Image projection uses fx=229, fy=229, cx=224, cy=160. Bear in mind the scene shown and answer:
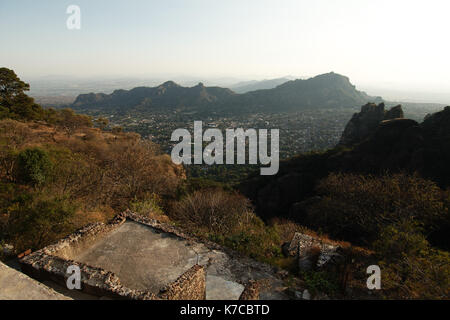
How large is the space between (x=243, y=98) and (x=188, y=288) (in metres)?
136

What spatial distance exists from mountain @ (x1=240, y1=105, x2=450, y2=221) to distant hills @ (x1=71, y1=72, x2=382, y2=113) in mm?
91464

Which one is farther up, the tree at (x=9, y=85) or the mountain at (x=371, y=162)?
the tree at (x=9, y=85)

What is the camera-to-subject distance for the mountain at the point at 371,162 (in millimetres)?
21219

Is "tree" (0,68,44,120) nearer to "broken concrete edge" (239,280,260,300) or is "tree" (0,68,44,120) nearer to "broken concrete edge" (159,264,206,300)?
"broken concrete edge" (159,264,206,300)

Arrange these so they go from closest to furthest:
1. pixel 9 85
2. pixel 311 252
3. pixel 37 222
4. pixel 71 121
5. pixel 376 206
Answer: pixel 37 222, pixel 311 252, pixel 376 206, pixel 9 85, pixel 71 121

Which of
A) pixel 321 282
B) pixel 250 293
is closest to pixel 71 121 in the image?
pixel 250 293

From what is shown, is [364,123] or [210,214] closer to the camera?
[210,214]

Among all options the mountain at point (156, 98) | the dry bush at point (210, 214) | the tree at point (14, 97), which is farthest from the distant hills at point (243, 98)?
the dry bush at point (210, 214)

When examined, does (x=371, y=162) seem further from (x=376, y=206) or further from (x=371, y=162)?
(x=376, y=206)

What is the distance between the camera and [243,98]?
135 meters

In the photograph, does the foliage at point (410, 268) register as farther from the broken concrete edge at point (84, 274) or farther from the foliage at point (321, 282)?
the broken concrete edge at point (84, 274)

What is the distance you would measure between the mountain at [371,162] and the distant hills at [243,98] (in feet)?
300
